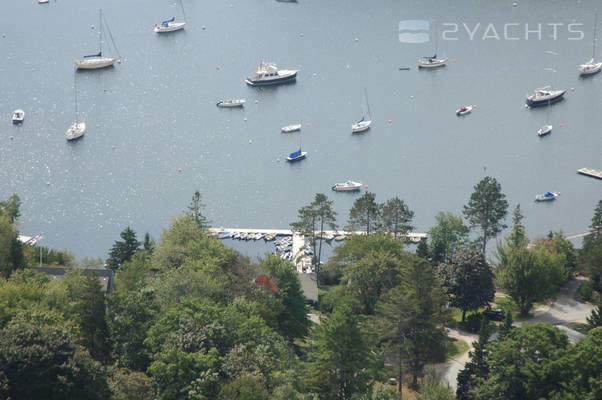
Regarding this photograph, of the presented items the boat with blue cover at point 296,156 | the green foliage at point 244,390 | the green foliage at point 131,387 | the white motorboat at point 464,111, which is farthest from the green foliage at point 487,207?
the green foliage at point 131,387

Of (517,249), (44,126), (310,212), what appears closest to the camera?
(517,249)

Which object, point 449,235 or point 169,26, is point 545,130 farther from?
point 169,26

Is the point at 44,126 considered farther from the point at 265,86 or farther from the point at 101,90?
the point at 265,86

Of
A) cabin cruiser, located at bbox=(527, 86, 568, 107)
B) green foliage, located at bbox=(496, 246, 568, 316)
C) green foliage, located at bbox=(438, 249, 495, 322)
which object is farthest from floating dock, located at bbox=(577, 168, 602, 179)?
green foliage, located at bbox=(438, 249, 495, 322)

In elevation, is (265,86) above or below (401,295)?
above

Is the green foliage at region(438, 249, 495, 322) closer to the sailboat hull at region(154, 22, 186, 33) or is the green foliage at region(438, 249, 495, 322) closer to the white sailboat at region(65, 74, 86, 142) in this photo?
the white sailboat at region(65, 74, 86, 142)

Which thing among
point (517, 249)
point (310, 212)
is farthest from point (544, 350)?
point (310, 212)
